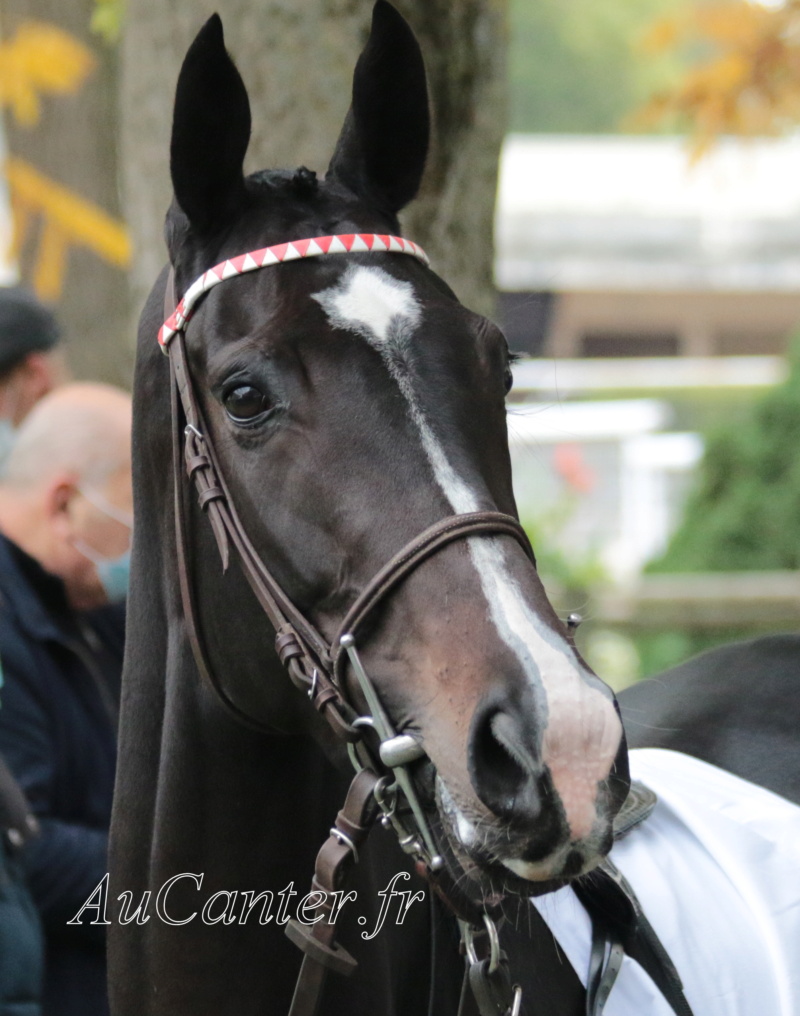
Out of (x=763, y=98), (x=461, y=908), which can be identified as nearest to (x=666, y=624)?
(x=763, y=98)

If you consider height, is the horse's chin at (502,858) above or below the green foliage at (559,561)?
above

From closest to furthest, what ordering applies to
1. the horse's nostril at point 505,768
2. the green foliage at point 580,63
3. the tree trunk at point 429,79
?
the horse's nostril at point 505,768
the tree trunk at point 429,79
the green foliage at point 580,63

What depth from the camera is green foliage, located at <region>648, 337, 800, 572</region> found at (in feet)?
27.3

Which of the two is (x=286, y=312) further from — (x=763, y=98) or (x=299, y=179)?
(x=763, y=98)

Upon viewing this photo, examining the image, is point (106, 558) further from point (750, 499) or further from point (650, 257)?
point (650, 257)

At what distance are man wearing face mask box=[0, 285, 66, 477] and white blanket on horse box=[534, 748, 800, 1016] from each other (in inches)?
92.0

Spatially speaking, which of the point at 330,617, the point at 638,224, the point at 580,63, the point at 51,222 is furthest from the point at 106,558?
the point at 580,63

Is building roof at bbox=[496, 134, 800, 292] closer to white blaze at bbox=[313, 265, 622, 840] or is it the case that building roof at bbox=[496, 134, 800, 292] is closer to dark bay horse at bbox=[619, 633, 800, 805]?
dark bay horse at bbox=[619, 633, 800, 805]

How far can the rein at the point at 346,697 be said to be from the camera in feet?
6.05

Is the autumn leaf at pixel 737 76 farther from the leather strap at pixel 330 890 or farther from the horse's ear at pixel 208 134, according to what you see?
the leather strap at pixel 330 890

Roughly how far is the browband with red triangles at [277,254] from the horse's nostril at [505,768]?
853 mm

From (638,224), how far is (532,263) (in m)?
2.72

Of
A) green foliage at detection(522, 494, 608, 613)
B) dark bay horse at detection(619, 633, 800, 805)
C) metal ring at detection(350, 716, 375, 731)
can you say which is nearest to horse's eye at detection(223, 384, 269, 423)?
metal ring at detection(350, 716, 375, 731)

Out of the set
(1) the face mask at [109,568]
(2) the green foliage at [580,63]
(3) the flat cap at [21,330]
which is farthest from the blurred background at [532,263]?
(2) the green foliage at [580,63]
